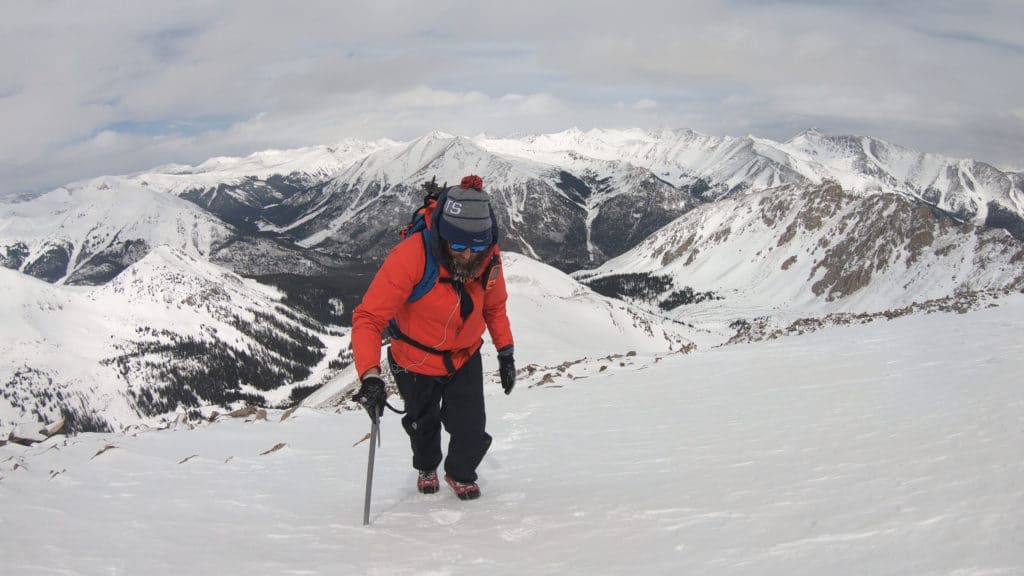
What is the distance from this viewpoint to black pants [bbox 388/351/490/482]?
7254 millimetres

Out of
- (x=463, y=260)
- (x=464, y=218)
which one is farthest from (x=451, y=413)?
(x=464, y=218)

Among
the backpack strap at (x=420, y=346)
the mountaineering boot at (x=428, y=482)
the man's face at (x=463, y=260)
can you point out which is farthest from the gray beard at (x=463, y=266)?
the mountaineering boot at (x=428, y=482)

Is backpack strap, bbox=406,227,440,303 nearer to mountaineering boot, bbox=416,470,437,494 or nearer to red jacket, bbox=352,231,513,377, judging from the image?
red jacket, bbox=352,231,513,377

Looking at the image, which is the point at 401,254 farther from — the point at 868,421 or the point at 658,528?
the point at 868,421

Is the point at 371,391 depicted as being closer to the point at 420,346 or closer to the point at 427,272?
the point at 420,346

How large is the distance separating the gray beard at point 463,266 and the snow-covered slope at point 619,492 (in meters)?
2.61

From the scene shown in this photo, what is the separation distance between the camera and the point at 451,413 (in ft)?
24.2

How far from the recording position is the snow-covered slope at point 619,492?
14.3 feet

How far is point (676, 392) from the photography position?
13.8 meters

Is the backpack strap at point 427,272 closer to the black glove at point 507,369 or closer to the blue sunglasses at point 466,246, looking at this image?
the blue sunglasses at point 466,246

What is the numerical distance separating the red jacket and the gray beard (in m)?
0.07

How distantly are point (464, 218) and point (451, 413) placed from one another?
8.07ft

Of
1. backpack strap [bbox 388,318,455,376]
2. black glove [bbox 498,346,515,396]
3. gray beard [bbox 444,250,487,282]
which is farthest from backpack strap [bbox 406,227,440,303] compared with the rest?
black glove [bbox 498,346,515,396]

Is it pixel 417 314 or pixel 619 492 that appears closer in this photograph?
pixel 619 492
